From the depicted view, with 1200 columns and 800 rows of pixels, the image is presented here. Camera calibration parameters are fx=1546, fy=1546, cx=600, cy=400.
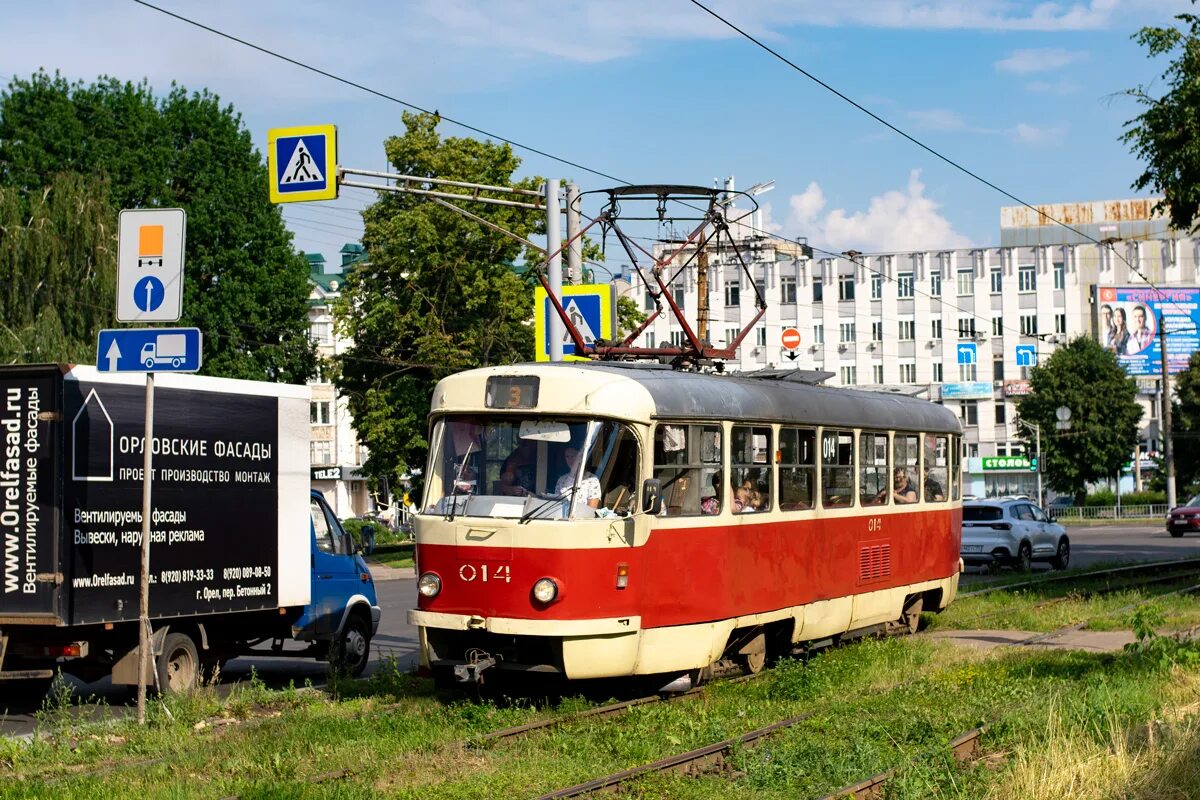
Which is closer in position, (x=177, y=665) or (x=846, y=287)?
(x=177, y=665)

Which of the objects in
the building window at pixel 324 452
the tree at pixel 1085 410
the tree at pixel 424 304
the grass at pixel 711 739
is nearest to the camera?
the grass at pixel 711 739

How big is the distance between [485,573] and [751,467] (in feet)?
9.81

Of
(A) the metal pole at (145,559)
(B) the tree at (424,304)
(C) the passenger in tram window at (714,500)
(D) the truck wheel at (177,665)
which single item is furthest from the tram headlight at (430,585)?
(B) the tree at (424,304)

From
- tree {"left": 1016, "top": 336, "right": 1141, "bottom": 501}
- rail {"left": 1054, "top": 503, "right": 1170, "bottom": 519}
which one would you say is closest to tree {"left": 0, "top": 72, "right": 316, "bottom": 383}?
rail {"left": 1054, "top": 503, "right": 1170, "bottom": 519}

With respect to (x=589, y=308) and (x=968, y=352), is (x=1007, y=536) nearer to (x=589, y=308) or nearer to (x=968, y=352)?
(x=589, y=308)

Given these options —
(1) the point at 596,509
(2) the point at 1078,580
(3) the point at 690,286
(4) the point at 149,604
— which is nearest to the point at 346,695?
(4) the point at 149,604

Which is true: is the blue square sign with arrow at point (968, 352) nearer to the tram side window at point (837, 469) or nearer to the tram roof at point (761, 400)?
the tram roof at point (761, 400)

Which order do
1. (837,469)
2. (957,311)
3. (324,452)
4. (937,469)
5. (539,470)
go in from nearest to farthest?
1. (539,470)
2. (837,469)
3. (937,469)
4. (324,452)
5. (957,311)

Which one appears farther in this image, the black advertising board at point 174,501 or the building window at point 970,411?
the building window at point 970,411

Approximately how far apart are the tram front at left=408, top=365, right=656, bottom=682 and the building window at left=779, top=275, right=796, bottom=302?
86988mm

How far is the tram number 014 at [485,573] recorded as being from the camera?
11.7 meters

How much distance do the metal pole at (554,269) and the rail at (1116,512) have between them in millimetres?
58280

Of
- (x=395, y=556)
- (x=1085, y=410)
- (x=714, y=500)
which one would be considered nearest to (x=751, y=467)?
(x=714, y=500)

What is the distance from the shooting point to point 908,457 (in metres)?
17.6
